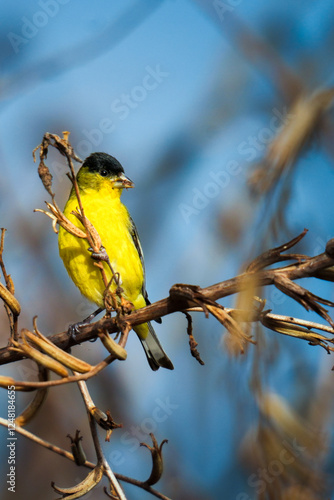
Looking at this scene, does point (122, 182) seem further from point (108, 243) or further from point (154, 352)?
point (154, 352)

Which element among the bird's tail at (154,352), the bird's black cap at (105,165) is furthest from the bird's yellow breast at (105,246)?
the bird's tail at (154,352)

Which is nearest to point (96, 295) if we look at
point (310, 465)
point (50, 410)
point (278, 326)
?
point (50, 410)

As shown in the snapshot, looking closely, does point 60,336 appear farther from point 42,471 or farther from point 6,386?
point 42,471

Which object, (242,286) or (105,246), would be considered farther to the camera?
(105,246)

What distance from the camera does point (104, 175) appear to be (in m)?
4.32

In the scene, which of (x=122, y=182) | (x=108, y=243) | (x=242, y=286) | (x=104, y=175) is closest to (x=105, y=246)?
(x=108, y=243)

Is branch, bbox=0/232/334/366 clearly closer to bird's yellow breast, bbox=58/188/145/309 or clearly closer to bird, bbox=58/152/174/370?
bird, bbox=58/152/174/370

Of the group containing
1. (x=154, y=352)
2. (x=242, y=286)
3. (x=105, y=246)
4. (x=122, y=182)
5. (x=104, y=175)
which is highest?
(x=104, y=175)

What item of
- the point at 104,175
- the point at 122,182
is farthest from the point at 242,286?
the point at 104,175

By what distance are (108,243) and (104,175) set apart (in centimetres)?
73

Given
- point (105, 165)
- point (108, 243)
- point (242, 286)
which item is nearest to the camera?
point (242, 286)

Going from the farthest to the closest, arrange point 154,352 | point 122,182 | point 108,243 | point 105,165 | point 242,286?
point 105,165, point 122,182, point 108,243, point 154,352, point 242,286

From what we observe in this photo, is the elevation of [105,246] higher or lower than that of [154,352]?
higher

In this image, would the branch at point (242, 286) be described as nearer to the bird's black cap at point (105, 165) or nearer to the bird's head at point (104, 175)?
the bird's head at point (104, 175)
